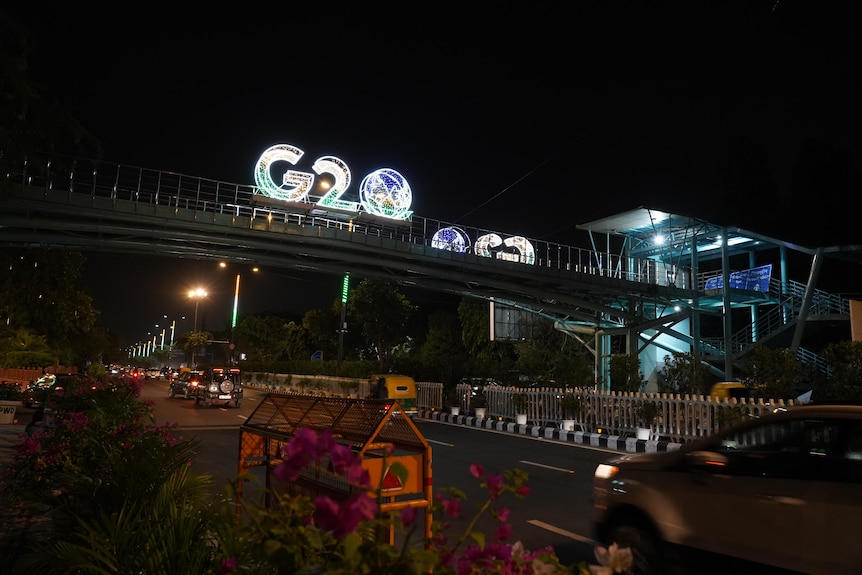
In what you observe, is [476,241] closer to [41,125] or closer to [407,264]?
[407,264]

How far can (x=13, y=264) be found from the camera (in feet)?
95.5

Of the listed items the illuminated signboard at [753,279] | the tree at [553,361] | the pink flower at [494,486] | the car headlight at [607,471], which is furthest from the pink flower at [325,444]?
the illuminated signboard at [753,279]

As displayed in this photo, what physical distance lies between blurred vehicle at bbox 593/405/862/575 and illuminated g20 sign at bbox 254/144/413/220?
22.1 m

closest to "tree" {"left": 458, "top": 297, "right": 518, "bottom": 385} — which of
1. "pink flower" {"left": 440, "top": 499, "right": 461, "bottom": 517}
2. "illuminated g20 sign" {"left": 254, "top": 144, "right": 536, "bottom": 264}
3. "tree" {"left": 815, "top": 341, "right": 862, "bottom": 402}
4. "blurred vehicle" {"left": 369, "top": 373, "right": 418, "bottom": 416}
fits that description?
"illuminated g20 sign" {"left": 254, "top": 144, "right": 536, "bottom": 264}

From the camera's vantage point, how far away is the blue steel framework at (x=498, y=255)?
2117cm

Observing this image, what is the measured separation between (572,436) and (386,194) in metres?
15.5

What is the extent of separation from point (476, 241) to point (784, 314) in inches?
606

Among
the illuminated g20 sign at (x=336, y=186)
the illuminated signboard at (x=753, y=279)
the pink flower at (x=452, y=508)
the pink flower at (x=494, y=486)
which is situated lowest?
the pink flower at (x=452, y=508)

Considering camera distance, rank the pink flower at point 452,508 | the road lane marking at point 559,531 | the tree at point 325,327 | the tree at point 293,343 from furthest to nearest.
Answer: the tree at point 293,343, the tree at point 325,327, the road lane marking at point 559,531, the pink flower at point 452,508

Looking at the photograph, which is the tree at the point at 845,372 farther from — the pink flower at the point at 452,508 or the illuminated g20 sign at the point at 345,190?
the illuminated g20 sign at the point at 345,190

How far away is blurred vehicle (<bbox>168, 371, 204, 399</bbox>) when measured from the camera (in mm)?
28950

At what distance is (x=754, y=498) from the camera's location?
4.40m

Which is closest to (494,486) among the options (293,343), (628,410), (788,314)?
(628,410)

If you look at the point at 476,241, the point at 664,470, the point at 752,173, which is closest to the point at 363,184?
the point at 476,241
